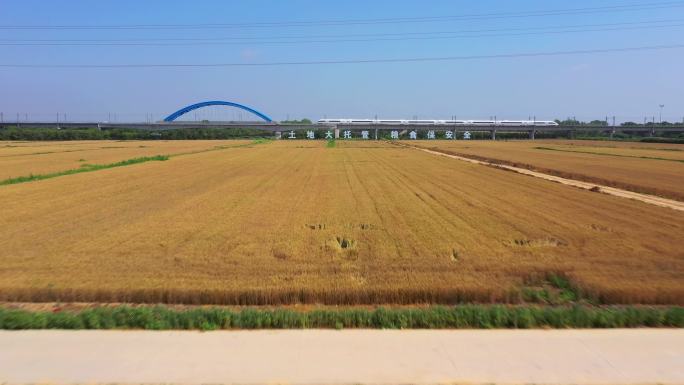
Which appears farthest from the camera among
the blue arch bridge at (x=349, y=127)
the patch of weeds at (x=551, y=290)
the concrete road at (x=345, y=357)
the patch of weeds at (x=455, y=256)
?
the blue arch bridge at (x=349, y=127)

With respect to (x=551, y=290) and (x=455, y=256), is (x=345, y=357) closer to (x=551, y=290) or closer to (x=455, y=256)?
(x=551, y=290)

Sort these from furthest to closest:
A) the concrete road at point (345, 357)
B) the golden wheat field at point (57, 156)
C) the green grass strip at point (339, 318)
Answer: the golden wheat field at point (57, 156)
the green grass strip at point (339, 318)
the concrete road at point (345, 357)

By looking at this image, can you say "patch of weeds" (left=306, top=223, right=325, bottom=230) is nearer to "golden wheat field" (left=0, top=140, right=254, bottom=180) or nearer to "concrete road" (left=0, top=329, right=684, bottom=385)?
"concrete road" (left=0, top=329, right=684, bottom=385)

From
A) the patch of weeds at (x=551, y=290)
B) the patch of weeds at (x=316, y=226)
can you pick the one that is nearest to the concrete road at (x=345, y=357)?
the patch of weeds at (x=551, y=290)

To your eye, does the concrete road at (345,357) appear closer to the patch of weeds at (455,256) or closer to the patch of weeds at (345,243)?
the patch of weeds at (455,256)

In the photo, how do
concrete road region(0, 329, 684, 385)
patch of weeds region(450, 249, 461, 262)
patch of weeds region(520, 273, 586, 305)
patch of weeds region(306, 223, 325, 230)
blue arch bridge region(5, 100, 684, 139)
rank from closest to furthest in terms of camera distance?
1. concrete road region(0, 329, 684, 385)
2. patch of weeds region(520, 273, 586, 305)
3. patch of weeds region(450, 249, 461, 262)
4. patch of weeds region(306, 223, 325, 230)
5. blue arch bridge region(5, 100, 684, 139)

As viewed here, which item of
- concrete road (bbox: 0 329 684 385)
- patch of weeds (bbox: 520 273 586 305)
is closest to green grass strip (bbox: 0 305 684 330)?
concrete road (bbox: 0 329 684 385)

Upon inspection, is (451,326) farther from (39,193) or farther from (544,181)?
(544,181)

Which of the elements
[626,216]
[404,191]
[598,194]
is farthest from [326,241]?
[598,194]
